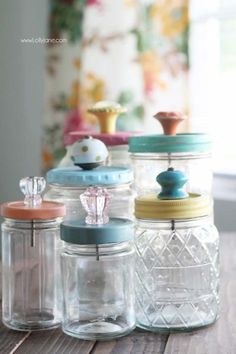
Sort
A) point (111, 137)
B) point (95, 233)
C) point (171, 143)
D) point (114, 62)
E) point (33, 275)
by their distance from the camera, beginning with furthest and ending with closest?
point (114, 62) → point (111, 137) → point (171, 143) → point (33, 275) → point (95, 233)

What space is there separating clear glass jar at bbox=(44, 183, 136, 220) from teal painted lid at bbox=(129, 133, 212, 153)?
0.08 meters

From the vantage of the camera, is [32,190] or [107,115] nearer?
[32,190]

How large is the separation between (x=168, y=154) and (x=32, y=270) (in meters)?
0.30

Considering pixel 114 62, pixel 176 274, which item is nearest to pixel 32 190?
pixel 176 274

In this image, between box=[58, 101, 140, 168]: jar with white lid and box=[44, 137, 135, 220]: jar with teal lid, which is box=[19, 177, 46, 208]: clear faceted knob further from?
box=[58, 101, 140, 168]: jar with white lid

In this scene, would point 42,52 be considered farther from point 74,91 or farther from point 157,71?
point 157,71

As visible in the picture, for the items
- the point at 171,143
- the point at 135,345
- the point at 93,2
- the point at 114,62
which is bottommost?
the point at 135,345

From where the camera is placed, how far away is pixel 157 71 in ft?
7.13

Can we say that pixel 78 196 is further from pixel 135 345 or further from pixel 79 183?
pixel 135 345

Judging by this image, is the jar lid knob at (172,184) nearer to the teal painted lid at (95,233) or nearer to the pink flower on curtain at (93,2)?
the teal painted lid at (95,233)

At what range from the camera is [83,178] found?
945 mm

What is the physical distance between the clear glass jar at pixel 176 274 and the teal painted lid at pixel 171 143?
0.17 meters

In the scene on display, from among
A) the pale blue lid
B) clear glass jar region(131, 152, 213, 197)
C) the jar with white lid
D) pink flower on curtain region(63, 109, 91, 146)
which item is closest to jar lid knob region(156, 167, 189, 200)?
the pale blue lid

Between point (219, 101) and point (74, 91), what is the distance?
52cm
